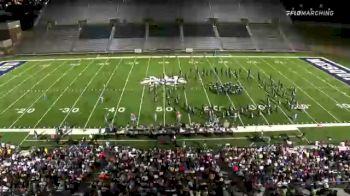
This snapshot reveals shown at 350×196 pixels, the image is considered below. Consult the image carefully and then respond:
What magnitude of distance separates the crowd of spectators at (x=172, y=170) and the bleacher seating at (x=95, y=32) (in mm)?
37977

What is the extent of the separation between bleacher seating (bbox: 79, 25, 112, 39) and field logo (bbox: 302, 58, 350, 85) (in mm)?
24810

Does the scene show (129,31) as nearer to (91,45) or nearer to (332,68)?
(91,45)

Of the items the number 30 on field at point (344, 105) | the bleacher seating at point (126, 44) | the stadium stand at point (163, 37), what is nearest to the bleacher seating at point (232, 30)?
the stadium stand at point (163, 37)

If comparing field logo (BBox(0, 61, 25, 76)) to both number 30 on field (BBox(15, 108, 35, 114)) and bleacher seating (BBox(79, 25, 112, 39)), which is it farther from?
number 30 on field (BBox(15, 108, 35, 114))

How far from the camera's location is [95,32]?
197 feet

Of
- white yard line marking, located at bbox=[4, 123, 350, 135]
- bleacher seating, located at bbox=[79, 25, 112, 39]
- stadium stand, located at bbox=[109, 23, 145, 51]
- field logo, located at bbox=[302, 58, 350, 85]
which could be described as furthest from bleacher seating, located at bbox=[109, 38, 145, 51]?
white yard line marking, located at bbox=[4, 123, 350, 135]

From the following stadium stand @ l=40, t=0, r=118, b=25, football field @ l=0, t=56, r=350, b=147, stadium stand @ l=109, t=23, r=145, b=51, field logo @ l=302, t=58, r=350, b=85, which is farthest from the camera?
stadium stand @ l=40, t=0, r=118, b=25

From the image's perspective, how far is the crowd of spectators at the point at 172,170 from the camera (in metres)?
16.8

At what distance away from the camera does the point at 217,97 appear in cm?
3200

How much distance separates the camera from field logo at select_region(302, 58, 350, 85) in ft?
125

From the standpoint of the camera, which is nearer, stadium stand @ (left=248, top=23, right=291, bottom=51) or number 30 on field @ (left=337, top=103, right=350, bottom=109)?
number 30 on field @ (left=337, top=103, right=350, bottom=109)

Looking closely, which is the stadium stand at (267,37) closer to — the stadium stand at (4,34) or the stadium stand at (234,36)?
the stadium stand at (234,36)

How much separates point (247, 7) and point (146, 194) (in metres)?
54.2

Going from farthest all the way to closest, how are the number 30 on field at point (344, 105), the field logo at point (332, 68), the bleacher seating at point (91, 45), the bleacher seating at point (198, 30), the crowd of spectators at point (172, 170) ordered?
the bleacher seating at point (198, 30) < the bleacher seating at point (91, 45) < the field logo at point (332, 68) < the number 30 on field at point (344, 105) < the crowd of spectators at point (172, 170)
